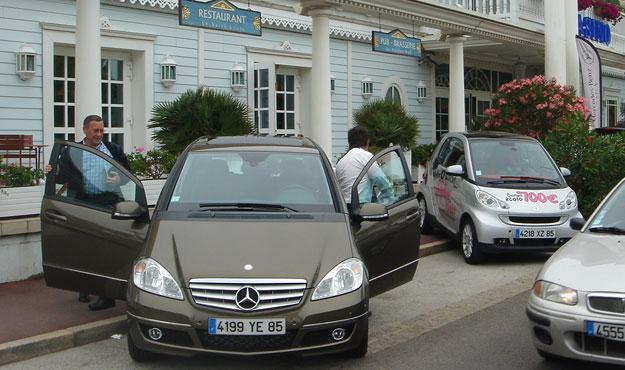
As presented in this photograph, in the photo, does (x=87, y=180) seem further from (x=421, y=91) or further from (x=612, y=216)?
(x=421, y=91)

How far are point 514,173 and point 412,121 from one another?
5.96 metres

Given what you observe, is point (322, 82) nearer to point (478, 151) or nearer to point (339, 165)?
point (478, 151)

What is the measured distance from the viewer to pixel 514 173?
10.7 metres

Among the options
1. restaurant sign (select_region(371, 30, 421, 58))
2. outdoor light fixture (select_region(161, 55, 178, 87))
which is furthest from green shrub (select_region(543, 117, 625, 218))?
outdoor light fixture (select_region(161, 55, 178, 87))

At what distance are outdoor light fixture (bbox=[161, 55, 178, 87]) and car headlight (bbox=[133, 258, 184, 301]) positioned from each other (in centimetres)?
888

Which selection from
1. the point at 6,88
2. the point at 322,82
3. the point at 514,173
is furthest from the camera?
the point at 322,82

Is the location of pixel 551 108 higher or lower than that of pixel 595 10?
lower

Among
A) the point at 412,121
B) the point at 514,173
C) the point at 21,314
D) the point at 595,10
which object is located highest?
the point at 595,10

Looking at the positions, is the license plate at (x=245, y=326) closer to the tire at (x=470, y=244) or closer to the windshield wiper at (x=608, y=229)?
the windshield wiper at (x=608, y=229)

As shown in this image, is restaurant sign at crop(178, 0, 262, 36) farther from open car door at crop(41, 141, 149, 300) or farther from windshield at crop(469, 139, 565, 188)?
open car door at crop(41, 141, 149, 300)

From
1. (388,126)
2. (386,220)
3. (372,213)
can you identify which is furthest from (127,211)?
(388,126)

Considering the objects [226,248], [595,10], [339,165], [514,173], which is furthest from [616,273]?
[595,10]

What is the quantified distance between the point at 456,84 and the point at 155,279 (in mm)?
12905

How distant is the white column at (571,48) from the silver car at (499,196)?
26.7 ft
